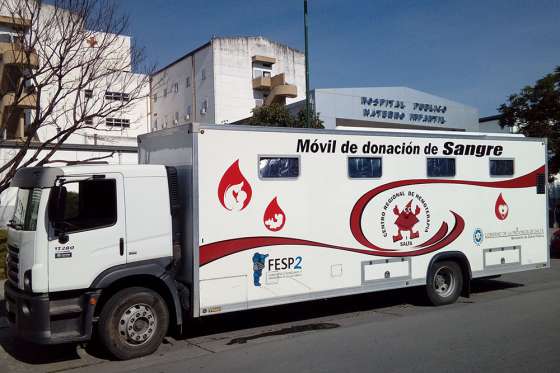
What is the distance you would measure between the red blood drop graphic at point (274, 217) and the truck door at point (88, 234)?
206cm

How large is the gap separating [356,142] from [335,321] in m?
2.97

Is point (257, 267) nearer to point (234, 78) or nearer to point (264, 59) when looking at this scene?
point (234, 78)

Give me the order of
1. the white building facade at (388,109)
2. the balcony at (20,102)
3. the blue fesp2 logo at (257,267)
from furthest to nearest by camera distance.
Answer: the white building facade at (388,109) < the balcony at (20,102) < the blue fesp2 logo at (257,267)

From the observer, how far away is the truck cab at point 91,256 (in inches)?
272

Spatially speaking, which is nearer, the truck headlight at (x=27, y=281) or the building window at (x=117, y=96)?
the truck headlight at (x=27, y=281)

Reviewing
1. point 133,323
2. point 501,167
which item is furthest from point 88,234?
point 501,167

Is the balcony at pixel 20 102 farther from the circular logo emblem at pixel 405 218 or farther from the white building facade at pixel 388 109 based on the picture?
the white building facade at pixel 388 109

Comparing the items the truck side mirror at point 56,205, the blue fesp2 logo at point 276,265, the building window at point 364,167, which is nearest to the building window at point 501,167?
the building window at point 364,167

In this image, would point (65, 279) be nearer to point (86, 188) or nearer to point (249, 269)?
point (86, 188)

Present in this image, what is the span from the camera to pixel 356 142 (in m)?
9.12

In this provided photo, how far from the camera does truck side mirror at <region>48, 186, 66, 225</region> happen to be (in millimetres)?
6961

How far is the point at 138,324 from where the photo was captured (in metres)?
7.42

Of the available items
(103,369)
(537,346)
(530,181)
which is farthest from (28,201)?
(530,181)

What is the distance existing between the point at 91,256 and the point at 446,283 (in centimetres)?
639
